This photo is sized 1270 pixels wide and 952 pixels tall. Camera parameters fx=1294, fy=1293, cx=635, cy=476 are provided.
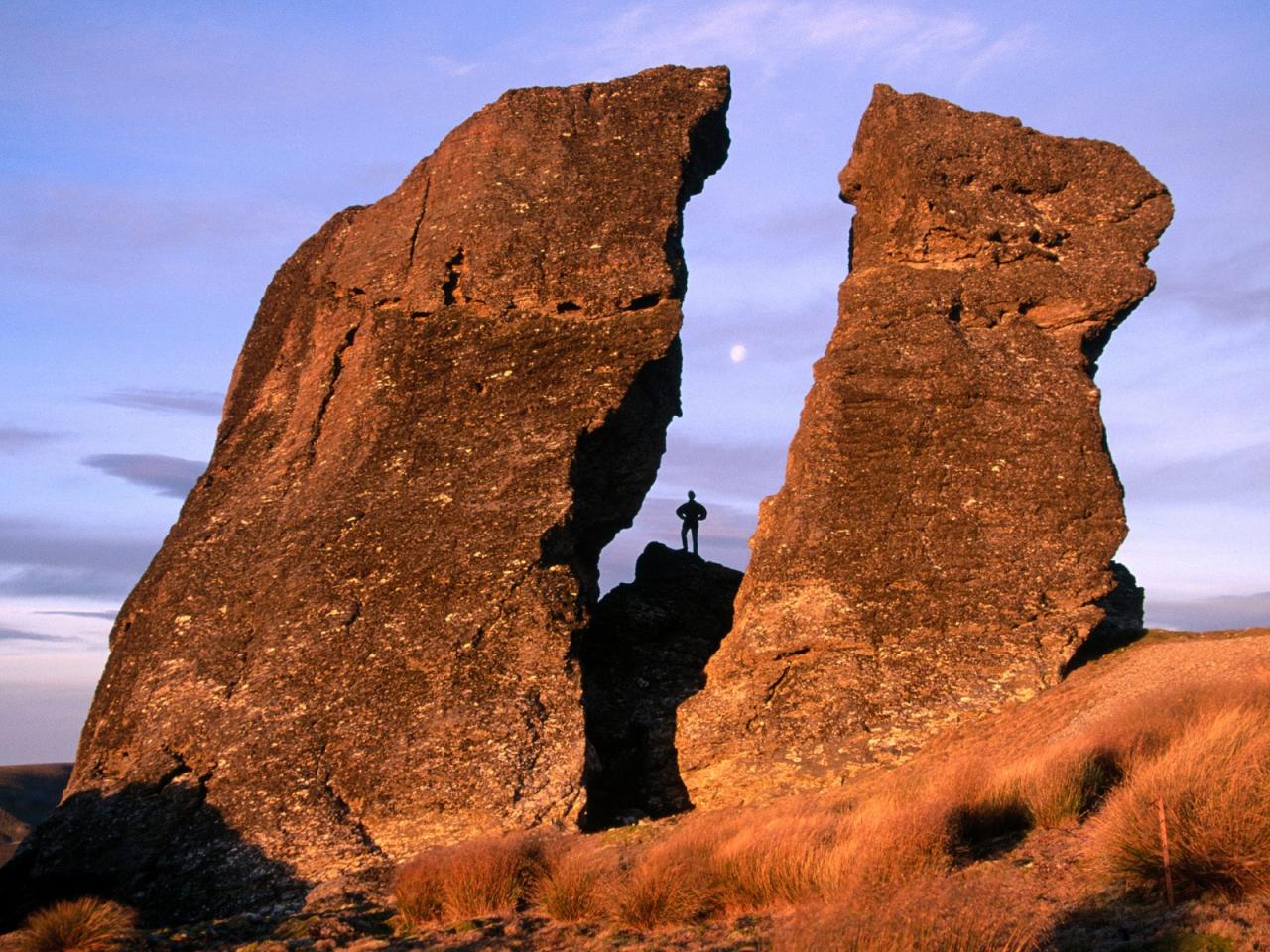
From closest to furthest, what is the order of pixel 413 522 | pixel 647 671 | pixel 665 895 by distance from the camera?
pixel 665 895 → pixel 413 522 → pixel 647 671

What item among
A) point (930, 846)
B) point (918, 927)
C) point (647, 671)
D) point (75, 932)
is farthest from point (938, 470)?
point (75, 932)

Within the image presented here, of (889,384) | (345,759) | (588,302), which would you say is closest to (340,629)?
(345,759)

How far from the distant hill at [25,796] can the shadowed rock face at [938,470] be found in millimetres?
24536

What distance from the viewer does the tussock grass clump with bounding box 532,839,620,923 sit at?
27.7 ft

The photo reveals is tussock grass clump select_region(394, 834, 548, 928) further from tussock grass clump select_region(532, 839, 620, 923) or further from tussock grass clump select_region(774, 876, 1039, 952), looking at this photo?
tussock grass clump select_region(774, 876, 1039, 952)

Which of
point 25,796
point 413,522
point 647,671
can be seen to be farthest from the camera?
point 25,796

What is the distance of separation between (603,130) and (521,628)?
21.3 ft

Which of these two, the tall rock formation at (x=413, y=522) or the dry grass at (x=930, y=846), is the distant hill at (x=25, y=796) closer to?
the tall rock formation at (x=413, y=522)

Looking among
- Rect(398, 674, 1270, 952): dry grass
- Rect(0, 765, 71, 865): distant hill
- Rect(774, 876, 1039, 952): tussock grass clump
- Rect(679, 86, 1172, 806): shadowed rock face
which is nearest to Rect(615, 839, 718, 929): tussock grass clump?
Rect(398, 674, 1270, 952): dry grass

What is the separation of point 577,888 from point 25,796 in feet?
114

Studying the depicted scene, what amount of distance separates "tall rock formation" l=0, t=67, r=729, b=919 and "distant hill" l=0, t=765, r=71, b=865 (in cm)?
2059

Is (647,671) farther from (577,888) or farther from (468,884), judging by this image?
(577,888)

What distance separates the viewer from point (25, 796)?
124 feet

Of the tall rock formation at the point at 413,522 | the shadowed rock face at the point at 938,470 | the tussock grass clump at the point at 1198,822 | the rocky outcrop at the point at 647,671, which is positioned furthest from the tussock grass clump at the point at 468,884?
the tussock grass clump at the point at 1198,822
